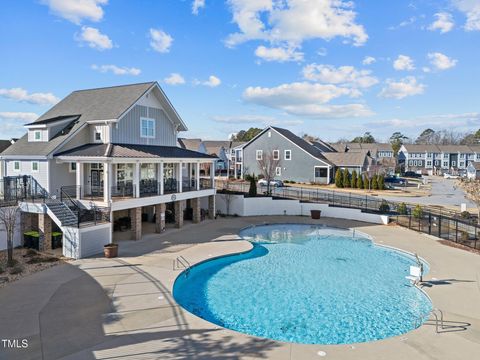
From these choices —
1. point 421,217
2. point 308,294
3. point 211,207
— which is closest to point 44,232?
point 211,207

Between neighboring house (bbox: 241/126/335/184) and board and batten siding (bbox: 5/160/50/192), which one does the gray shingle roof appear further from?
neighboring house (bbox: 241/126/335/184)

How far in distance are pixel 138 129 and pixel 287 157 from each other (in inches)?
1376

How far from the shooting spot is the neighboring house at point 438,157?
97188 millimetres

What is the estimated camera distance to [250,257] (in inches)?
757

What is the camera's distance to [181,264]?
1655cm

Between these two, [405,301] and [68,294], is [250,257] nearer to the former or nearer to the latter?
[405,301]

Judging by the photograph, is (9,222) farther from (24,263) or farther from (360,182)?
(360,182)

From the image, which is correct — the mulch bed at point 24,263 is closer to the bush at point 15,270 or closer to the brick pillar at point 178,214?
the bush at point 15,270

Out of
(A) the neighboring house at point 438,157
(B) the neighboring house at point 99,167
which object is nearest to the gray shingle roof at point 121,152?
(B) the neighboring house at point 99,167

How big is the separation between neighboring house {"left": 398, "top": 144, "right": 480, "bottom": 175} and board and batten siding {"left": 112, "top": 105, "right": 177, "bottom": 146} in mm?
84350

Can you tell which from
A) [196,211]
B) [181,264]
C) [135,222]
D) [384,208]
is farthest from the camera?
[384,208]

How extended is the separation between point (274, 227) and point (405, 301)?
47.4 feet

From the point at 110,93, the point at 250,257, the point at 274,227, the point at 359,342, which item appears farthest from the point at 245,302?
the point at 110,93

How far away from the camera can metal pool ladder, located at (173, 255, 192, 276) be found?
628 inches
